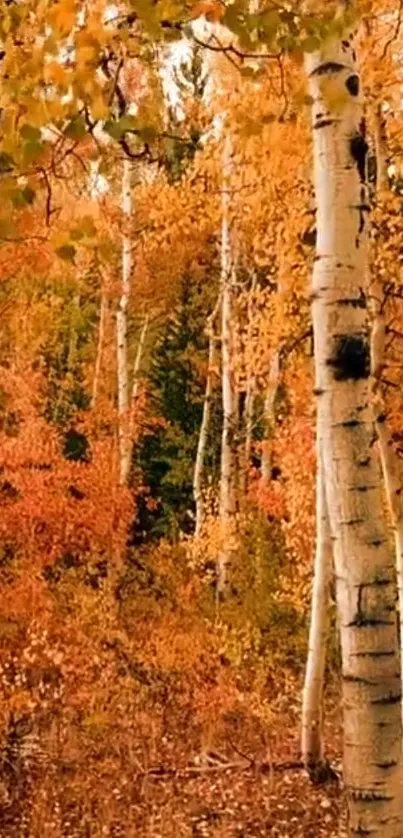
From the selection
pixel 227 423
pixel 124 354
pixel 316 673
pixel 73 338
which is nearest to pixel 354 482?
pixel 316 673

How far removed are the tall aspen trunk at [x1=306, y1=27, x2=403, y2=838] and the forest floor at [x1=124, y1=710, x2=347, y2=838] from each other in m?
5.74

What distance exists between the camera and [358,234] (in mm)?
3098

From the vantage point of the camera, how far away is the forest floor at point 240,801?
27.7 feet

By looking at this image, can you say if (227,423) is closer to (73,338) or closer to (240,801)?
(240,801)

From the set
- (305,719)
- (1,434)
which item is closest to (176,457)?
(1,434)

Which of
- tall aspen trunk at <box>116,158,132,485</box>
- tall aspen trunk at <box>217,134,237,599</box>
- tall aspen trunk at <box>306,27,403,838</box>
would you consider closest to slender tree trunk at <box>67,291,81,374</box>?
tall aspen trunk at <box>116,158,132,485</box>

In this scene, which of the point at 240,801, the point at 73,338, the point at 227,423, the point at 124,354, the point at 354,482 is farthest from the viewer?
the point at 73,338

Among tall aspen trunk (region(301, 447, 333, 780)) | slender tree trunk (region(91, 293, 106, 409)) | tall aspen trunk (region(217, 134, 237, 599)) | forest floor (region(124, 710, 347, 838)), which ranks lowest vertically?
forest floor (region(124, 710, 347, 838))

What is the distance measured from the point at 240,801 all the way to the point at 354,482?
22.3ft

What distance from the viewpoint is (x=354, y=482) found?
3027 millimetres

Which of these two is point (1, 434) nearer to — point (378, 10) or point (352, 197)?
point (378, 10)

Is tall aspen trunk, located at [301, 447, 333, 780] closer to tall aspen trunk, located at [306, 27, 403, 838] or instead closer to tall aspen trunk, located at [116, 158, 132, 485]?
tall aspen trunk, located at [306, 27, 403, 838]

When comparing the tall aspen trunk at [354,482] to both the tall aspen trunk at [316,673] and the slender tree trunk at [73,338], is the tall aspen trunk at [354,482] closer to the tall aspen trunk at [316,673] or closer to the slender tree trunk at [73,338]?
the tall aspen trunk at [316,673]

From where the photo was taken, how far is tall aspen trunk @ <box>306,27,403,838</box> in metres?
3.01
